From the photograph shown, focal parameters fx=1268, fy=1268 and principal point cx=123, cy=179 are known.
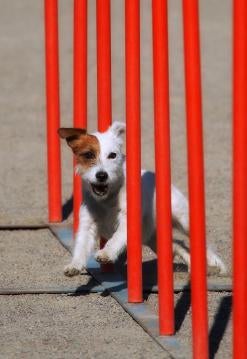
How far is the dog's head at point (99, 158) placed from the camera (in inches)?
312

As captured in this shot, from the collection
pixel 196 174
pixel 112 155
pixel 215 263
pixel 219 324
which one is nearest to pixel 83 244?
pixel 112 155

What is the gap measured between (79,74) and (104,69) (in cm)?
85

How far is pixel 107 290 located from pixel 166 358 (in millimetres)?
1599

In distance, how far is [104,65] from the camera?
8516 mm

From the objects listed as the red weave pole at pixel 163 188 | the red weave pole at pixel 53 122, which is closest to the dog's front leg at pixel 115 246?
the red weave pole at pixel 163 188

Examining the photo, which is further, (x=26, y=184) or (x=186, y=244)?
(x=26, y=184)

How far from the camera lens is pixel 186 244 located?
8.76m

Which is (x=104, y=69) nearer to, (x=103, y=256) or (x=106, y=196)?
(x=106, y=196)

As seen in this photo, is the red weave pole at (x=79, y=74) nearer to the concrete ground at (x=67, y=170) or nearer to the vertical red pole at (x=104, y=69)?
the concrete ground at (x=67, y=170)

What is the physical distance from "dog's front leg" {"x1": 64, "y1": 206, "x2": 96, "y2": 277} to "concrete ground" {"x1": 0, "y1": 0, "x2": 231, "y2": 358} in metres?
0.19

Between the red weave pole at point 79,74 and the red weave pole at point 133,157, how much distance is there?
1.63m

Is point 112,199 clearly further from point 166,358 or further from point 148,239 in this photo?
point 166,358

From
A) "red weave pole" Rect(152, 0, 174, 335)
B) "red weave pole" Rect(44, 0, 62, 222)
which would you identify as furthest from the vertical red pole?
"red weave pole" Rect(152, 0, 174, 335)
